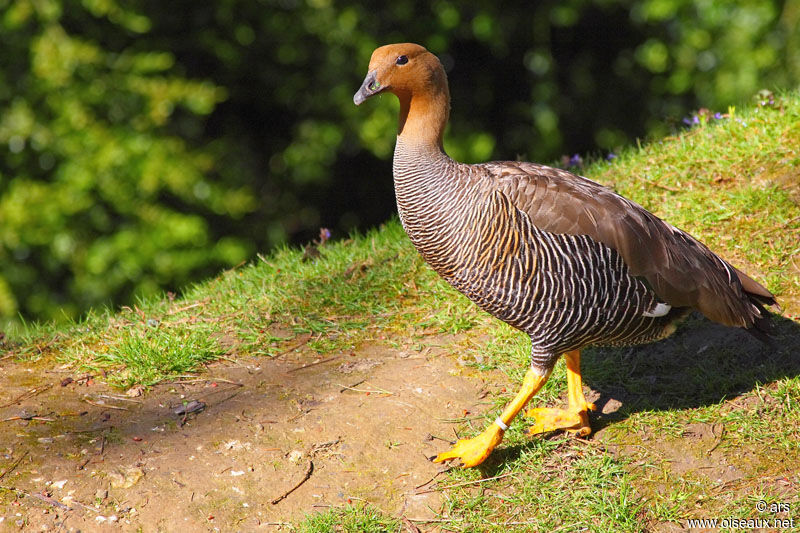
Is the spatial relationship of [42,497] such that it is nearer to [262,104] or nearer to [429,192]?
[429,192]

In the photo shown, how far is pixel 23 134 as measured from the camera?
6793 millimetres

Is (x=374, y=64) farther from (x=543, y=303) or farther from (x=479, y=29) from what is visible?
(x=479, y=29)

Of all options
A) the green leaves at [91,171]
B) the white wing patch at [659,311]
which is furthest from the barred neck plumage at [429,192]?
the green leaves at [91,171]

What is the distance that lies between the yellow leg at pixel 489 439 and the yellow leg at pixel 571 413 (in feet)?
0.67

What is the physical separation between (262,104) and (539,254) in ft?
17.7

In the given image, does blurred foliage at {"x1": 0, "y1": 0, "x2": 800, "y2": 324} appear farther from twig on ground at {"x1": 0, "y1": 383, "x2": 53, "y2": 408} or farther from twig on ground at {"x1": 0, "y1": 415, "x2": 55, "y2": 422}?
twig on ground at {"x1": 0, "y1": 415, "x2": 55, "y2": 422}

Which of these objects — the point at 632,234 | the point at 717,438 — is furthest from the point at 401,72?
the point at 717,438

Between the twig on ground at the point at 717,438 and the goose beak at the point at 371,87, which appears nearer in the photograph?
the twig on ground at the point at 717,438

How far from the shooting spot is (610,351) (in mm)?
4668

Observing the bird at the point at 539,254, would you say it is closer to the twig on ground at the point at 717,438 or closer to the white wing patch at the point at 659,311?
the white wing patch at the point at 659,311

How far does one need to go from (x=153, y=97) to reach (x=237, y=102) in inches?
59.6

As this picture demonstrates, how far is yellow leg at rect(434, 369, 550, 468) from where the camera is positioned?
378 centimetres

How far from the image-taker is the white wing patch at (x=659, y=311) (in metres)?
3.87

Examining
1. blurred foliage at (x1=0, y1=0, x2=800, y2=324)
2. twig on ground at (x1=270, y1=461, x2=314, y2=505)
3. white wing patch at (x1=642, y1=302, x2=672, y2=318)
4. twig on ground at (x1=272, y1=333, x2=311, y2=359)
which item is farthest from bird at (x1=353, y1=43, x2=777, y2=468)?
blurred foliage at (x1=0, y1=0, x2=800, y2=324)
